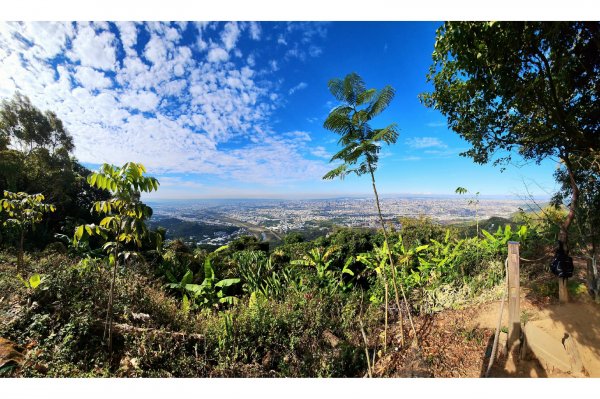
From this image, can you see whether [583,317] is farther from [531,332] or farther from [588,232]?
[588,232]

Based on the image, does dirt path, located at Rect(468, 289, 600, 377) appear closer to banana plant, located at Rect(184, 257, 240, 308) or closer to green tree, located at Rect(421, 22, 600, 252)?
green tree, located at Rect(421, 22, 600, 252)

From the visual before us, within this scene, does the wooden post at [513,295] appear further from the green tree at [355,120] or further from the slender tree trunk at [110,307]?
the slender tree trunk at [110,307]

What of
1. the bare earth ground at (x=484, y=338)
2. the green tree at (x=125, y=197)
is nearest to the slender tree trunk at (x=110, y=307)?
the green tree at (x=125, y=197)

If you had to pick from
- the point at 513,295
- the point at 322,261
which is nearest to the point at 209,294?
the point at 322,261

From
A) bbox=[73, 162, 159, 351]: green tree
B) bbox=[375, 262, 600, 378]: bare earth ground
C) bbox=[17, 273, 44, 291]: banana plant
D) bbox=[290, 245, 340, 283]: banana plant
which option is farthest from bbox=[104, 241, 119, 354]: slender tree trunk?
bbox=[290, 245, 340, 283]: banana plant

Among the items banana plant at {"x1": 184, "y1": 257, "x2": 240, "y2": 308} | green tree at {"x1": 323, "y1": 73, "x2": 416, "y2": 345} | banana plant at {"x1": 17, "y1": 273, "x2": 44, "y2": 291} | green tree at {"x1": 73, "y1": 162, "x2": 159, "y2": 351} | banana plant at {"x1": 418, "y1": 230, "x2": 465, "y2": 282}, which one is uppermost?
green tree at {"x1": 323, "y1": 73, "x2": 416, "y2": 345}
